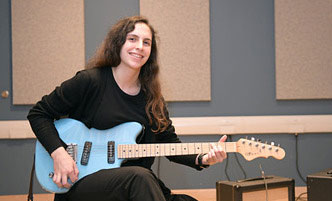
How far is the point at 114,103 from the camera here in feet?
6.45

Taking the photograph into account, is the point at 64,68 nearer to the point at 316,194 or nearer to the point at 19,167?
the point at 19,167

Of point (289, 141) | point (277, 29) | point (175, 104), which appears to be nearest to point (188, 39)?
point (175, 104)

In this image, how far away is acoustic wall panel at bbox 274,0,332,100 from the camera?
3115mm

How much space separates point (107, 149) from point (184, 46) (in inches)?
60.0

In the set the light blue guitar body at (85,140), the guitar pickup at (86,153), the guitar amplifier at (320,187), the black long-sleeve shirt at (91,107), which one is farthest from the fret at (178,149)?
the guitar amplifier at (320,187)

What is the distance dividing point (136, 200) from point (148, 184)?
0.08 meters

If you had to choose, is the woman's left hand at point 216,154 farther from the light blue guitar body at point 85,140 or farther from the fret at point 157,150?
the light blue guitar body at point 85,140

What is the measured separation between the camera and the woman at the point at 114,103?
1772mm

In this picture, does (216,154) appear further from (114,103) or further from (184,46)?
(184,46)

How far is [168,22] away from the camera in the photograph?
3105mm

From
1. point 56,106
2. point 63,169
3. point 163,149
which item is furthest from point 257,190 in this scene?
point 56,106

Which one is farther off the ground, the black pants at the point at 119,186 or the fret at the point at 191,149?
the fret at the point at 191,149

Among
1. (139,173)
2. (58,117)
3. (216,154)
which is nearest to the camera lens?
(139,173)

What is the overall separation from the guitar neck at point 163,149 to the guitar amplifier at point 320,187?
2.46ft
